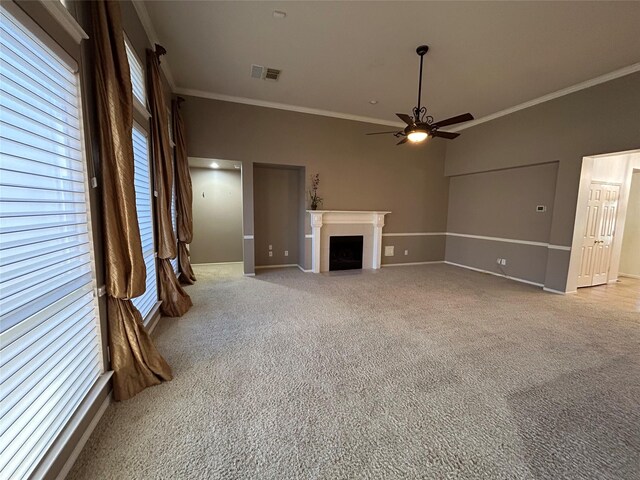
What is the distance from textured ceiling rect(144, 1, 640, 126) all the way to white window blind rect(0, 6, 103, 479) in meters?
2.24

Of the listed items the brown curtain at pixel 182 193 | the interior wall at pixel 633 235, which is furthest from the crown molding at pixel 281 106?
the interior wall at pixel 633 235

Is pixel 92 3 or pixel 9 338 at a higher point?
pixel 92 3

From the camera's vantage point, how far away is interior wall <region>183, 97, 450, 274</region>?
5000mm

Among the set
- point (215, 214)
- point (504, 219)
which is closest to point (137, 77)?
point (215, 214)

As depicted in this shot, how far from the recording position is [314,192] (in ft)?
18.9

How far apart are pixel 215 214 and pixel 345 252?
10.5ft

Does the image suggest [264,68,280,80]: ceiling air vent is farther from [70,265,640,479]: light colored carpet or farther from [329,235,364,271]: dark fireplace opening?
[70,265,640,479]: light colored carpet

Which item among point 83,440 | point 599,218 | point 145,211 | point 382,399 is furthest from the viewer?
point 599,218

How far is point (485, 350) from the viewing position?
8.64 feet

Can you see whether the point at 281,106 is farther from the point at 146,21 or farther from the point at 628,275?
the point at 628,275

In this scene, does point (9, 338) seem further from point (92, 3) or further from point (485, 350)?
point (485, 350)

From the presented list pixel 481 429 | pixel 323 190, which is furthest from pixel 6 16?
pixel 323 190

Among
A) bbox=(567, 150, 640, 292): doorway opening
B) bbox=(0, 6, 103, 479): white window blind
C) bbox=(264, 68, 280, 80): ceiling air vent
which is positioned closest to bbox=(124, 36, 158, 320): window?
bbox=(0, 6, 103, 479): white window blind

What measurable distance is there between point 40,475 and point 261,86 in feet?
16.2
